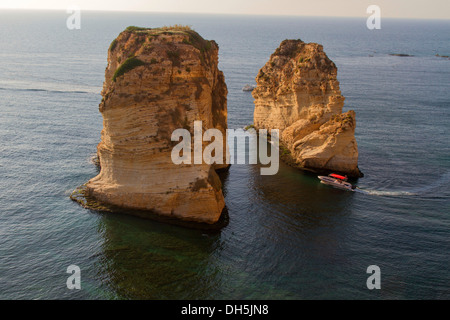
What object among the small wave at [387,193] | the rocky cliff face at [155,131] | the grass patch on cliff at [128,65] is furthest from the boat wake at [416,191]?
the grass patch on cliff at [128,65]

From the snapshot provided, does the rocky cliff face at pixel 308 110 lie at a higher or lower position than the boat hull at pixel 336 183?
higher

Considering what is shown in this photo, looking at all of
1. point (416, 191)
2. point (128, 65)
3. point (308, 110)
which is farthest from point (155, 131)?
point (416, 191)

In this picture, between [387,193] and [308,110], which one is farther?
[308,110]

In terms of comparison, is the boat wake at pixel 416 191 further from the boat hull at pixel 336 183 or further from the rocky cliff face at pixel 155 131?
the rocky cliff face at pixel 155 131

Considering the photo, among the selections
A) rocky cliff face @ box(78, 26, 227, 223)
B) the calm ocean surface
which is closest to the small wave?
the calm ocean surface

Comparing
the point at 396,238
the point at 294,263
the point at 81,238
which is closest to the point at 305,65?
the point at 396,238

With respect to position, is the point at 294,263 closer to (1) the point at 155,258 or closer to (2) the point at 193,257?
(2) the point at 193,257

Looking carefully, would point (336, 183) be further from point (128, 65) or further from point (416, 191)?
point (128, 65)

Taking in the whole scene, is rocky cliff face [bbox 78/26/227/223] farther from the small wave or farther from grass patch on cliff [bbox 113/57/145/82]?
the small wave
